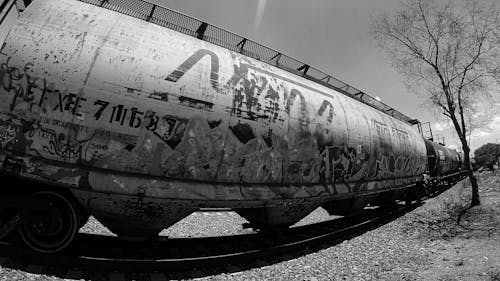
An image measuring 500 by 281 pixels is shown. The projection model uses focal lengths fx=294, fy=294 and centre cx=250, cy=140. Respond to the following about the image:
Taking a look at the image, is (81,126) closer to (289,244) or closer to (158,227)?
(158,227)

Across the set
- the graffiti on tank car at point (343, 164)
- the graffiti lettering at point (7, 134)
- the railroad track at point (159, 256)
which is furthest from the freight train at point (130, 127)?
the graffiti on tank car at point (343, 164)

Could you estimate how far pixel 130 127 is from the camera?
15.9 ft

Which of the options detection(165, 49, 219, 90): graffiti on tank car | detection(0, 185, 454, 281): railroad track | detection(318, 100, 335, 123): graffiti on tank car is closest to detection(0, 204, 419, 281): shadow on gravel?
detection(0, 185, 454, 281): railroad track

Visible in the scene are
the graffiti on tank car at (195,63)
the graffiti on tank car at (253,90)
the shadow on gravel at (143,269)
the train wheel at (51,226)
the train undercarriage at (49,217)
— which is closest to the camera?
the shadow on gravel at (143,269)

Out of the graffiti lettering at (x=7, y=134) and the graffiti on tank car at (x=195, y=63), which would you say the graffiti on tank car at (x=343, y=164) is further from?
the graffiti lettering at (x=7, y=134)

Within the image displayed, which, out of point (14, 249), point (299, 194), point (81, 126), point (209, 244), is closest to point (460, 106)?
point (299, 194)

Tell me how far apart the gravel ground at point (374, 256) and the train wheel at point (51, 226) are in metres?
0.57

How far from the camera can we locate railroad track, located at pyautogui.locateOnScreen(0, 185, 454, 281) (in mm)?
4348

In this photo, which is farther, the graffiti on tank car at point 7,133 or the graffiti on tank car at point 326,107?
the graffiti on tank car at point 326,107

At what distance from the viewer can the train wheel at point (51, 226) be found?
15.1 feet

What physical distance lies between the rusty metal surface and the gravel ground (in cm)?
144

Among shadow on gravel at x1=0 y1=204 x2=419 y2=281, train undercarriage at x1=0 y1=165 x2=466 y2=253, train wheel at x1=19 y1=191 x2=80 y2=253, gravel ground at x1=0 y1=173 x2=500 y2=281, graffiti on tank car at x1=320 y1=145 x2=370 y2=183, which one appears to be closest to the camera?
shadow on gravel at x1=0 y1=204 x2=419 y2=281

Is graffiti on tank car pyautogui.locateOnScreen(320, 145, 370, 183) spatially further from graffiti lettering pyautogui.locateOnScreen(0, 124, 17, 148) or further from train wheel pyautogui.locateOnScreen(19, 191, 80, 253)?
graffiti lettering pyautogui.locateOnScreen(0, 124, 17, 148)

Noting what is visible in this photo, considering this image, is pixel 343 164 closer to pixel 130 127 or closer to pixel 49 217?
pixel 130 127
